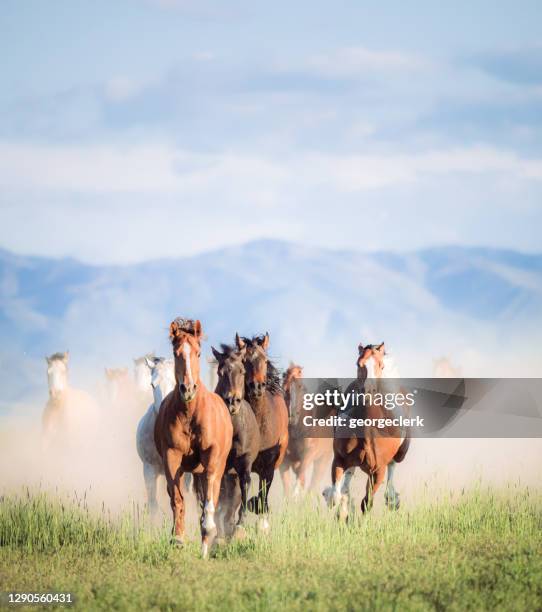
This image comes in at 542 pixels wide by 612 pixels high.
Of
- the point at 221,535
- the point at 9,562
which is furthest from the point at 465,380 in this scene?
the point at 9,562

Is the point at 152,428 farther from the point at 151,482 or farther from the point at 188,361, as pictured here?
the point at 188,361

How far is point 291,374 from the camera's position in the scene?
845 inches

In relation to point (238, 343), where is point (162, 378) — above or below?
below

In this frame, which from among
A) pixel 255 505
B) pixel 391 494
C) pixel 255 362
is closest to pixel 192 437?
pixel 255 362

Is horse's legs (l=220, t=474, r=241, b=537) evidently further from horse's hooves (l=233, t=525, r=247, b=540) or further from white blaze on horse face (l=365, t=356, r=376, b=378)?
white blaze on horse face (l=365, t=356, r=376, b=378)

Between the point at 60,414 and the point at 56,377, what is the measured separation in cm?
64

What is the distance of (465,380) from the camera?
2506 cm

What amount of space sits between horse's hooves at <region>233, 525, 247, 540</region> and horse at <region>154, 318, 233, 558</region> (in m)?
0.79

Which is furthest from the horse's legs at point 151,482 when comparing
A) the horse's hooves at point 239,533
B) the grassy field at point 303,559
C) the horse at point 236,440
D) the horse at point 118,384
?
the horse at point 118,384

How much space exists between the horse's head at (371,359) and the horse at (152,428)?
2.70 meters

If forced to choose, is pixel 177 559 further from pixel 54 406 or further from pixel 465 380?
pixel 465 380

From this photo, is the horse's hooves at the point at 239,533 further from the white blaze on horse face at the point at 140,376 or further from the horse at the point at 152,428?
the white blaze on horse face at the point at 140,376

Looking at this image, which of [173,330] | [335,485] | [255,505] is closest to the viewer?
[173,330]

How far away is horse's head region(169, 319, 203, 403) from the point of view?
14828 millimetres
